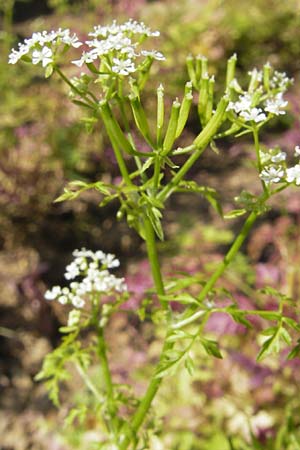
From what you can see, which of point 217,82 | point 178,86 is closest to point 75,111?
point 178,86

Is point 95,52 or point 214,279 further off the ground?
point 95,52

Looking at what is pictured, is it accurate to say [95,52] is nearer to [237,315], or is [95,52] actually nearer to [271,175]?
[271,175]

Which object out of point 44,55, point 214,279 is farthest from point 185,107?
point 214,279

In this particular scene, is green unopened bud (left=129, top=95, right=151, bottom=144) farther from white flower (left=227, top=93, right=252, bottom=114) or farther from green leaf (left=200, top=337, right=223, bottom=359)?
green leaf (left=200, top=337, right=223, bottom=359)

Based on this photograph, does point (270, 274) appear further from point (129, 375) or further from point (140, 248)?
point (140, 248)

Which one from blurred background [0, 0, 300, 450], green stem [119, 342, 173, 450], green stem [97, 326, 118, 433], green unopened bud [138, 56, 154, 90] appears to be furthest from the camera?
blurred background [0, 0, 300, 450]

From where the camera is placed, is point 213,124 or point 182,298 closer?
point 213,124

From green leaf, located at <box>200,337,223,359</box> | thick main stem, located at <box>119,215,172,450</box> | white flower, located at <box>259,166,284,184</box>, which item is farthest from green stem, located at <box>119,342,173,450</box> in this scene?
white flower, located at <box>259,166,284,184</box>
